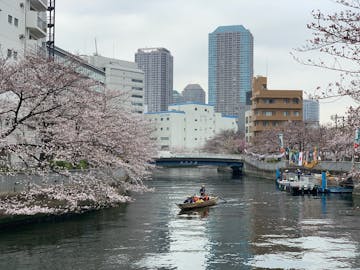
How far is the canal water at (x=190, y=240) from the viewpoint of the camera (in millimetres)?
21781

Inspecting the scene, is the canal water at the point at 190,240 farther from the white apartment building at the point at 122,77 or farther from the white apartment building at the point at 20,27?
the white apartment building at the point at 122,77

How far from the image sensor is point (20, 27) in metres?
49.5

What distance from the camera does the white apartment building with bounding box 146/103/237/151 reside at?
168m

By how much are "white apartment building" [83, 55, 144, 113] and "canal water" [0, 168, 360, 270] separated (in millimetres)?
114946

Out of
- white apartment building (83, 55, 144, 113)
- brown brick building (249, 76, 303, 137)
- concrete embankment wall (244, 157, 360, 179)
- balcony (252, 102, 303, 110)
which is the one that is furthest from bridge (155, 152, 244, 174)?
white apartment building (83, 55, 144, 113)

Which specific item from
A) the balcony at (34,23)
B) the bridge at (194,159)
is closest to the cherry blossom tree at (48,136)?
the balcony at (34,23)

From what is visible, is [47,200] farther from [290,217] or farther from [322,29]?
[322,29]

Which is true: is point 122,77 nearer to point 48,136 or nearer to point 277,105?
point 277,105

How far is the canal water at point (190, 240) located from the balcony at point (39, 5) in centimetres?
2502

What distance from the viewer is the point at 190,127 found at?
17250 centimetres

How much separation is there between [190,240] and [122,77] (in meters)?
133

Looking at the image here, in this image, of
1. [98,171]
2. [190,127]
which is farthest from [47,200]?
[190,127]

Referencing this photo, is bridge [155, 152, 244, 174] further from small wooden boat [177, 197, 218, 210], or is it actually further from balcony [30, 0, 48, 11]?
small wooden boat [177, 197, 218, 210]

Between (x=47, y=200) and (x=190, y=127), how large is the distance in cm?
14324
